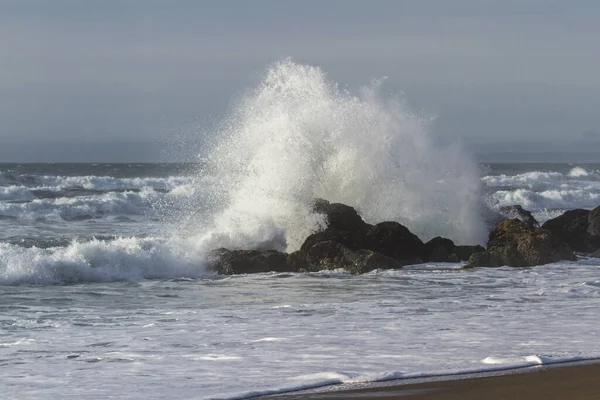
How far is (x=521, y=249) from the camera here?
1462 centimetres

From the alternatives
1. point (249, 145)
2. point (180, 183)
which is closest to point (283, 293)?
point (249, 145)

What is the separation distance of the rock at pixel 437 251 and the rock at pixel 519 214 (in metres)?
3.31

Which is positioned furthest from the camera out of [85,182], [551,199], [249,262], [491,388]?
[85,182]

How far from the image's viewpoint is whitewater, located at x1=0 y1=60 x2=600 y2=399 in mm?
7695

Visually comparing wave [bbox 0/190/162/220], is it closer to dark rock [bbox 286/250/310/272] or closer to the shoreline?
dark rock [bbox 286/250/310/272]

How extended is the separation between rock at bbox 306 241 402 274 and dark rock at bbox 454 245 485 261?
1.57 m

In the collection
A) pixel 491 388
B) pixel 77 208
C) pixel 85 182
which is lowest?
pixel 491 388

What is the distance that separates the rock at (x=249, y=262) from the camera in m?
14.7

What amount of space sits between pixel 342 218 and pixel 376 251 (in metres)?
0.83

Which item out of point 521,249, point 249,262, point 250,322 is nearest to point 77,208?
point 249,262

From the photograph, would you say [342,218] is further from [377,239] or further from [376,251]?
[376,251]

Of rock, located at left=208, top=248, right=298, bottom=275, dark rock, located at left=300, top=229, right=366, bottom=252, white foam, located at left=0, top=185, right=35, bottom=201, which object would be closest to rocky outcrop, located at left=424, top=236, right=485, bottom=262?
dark rock, located at left=300, top=229, right=366, bottom=252

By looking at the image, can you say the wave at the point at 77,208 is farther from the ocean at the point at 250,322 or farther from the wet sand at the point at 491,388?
the wet sand at the point at 491,388

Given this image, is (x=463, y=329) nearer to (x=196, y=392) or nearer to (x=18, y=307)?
(x=196, y=392)
